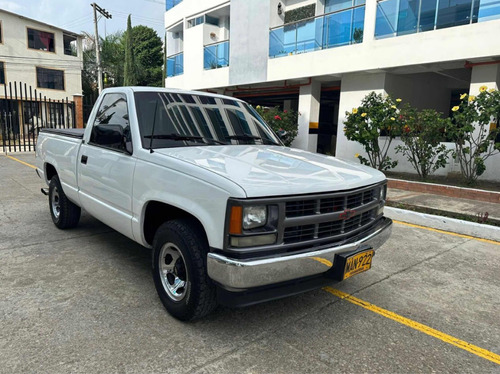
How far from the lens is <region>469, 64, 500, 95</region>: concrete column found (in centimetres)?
980

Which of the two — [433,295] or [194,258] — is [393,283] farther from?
[194,258]

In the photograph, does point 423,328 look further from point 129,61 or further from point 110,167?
point 129,61

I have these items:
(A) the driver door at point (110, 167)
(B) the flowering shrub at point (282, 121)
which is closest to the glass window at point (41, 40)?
(B) the flowering shrub at point (282, 121)

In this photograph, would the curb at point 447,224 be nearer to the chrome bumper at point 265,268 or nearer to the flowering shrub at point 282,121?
the chrome bumper at point 265,268

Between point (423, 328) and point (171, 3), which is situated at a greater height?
point (171, 3)

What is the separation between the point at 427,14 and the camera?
1046 centimetres

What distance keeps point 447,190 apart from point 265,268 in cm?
754

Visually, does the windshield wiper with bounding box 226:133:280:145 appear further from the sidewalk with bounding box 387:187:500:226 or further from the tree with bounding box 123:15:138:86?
the tree with bounding box 123:15:138:86

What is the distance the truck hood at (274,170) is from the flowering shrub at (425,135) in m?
6.53

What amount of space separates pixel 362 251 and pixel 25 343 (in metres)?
2.57

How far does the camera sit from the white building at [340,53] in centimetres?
996

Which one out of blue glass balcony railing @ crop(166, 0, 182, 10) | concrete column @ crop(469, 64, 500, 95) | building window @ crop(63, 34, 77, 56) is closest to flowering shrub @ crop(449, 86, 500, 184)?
concrete column @ crop(469, 64, 500, 95)

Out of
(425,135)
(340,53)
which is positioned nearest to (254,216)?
(425,135)

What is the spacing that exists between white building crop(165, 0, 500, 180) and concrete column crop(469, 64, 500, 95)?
0.02 m
